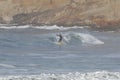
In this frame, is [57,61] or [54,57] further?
[54,57]

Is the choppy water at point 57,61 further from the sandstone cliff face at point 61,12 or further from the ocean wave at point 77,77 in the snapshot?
the sandstone cliff face at point 61,12

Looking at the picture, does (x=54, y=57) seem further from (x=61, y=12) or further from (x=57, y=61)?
(x=61, y=12)

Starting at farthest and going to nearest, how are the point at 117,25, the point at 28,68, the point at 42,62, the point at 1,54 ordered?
the point at 117,25
the point at 1,54
the point at 42,62
the point at 28,68

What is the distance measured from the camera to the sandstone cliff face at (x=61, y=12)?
138ft

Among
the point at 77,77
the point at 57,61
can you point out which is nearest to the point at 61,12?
the point at 57,61

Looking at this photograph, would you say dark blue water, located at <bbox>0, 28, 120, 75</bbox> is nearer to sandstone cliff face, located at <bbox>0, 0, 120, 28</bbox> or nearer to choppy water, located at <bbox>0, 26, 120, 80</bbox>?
choppy water, located at <bbox>0, 26, 120, 80</bbox>

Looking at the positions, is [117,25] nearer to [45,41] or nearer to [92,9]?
[92,9]

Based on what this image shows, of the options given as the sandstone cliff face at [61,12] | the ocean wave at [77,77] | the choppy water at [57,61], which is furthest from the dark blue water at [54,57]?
the sandstone cliff face at [61,12]

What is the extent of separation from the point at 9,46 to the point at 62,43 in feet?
8.84

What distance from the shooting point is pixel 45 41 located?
24.9m

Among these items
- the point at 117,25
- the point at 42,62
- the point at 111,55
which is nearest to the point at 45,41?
the point at 111,55

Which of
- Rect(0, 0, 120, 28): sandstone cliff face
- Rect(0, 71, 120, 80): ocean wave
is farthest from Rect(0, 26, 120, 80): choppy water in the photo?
Rect(0, 0, 120, 28): sandstone cliff face

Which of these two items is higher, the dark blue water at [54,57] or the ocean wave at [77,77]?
the ocean wave at [77,77]

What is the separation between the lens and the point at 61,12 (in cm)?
4300
